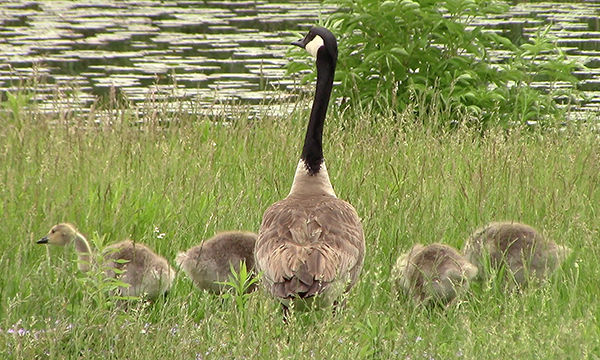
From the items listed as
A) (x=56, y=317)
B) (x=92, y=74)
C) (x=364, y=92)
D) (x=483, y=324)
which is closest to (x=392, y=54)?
(x=364, y=92)

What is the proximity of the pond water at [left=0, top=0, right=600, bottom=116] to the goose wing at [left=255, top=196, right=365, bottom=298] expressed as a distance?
4999 mm

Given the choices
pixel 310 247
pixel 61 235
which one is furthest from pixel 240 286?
pixel 61 235

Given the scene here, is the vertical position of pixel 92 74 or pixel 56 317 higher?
pixel 56 317

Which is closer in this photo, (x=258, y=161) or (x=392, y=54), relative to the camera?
(x=258, y=161)

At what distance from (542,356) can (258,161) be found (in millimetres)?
4297

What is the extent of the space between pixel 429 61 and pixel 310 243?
528 centimetres

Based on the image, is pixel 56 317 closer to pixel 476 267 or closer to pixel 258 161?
pixel 476 267

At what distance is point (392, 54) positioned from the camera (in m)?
10.1

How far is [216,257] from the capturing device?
6133 mm

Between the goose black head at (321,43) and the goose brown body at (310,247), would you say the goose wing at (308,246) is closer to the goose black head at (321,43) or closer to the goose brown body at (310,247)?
the goose brown body at (310,247)

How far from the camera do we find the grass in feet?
16.1

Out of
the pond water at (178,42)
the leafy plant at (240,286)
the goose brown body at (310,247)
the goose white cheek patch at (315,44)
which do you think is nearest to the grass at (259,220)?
the leafy plant at (240,286)

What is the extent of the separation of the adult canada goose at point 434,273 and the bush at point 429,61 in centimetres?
396

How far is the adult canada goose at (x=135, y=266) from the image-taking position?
5801 mm
